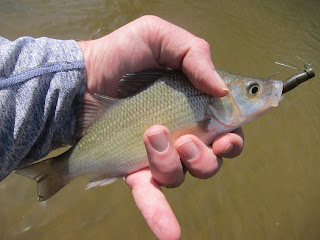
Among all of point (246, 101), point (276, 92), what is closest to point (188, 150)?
point (246, 101)

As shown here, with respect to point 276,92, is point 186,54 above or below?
above

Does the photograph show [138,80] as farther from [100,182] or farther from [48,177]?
[48,177]

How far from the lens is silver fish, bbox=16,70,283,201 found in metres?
2.16

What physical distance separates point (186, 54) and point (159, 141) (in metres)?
0.84

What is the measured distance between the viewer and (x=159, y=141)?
6.21ft

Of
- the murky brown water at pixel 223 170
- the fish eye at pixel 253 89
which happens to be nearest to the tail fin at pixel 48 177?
the murky brown water at pixel 223 170

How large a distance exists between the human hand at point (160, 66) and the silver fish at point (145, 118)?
118mm

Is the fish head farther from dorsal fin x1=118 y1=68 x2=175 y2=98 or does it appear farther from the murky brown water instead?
the murky brown water

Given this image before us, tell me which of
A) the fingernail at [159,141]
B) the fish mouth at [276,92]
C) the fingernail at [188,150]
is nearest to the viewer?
the fingernail at [159,141]

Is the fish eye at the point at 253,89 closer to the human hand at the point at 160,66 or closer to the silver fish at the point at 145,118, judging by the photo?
the silver fish at the point at 145,118

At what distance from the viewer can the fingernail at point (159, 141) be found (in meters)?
1.87

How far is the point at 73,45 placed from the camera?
8.07 ft

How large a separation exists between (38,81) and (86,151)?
72 centimetres

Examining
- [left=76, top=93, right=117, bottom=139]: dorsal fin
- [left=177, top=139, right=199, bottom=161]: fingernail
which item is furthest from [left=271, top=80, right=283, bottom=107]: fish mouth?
[left=76, top=93, right=117, bottom=139]: dorsal fin
